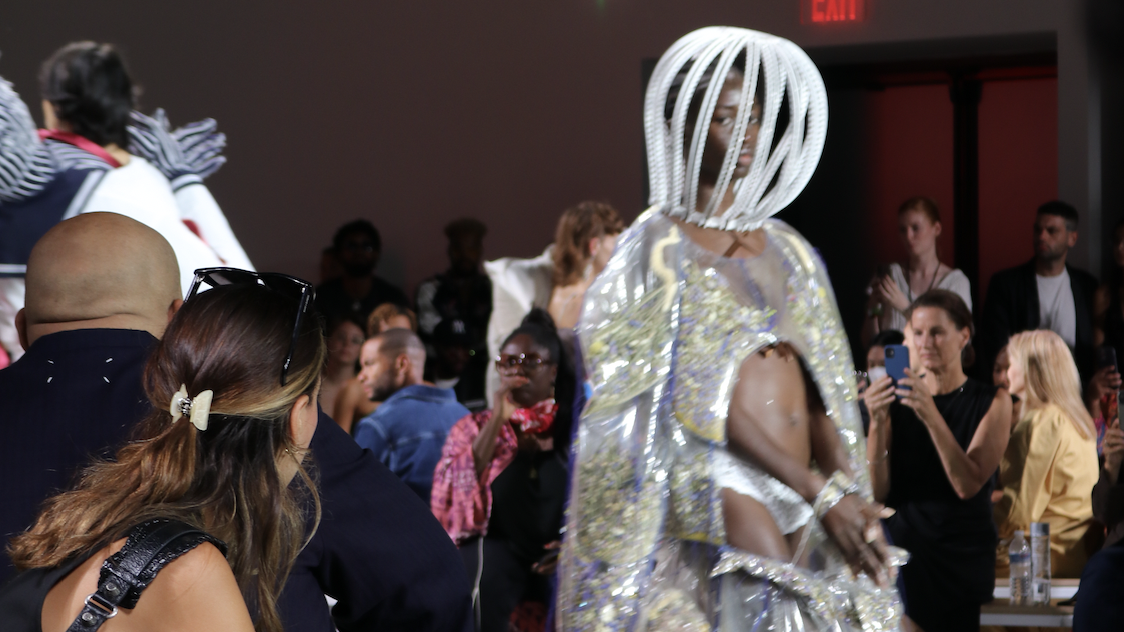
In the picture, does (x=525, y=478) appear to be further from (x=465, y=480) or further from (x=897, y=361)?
(x=897, y=361)

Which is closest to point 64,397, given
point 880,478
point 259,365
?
point 259,365

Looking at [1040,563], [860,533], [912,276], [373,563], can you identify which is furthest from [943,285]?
[373,563]

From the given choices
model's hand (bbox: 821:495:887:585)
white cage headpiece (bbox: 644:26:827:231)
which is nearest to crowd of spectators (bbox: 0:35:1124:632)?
model's hand (bbox: 821:495:887:585)

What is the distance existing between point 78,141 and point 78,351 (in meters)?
2.93

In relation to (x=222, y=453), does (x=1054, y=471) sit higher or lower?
lower

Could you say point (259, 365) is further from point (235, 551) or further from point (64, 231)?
point (64, 231)

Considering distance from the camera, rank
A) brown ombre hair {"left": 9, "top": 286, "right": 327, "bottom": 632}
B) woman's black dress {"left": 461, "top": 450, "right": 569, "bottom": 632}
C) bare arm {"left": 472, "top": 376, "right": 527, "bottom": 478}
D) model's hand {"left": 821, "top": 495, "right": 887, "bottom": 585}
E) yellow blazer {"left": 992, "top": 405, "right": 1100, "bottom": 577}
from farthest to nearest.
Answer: yellow blazer {"left": 992, "top": 405, "right": 1100, "bottom": 577} → bare arm {"left": 472, "top": 376, "right": 527, "bottom": 478} → woman's black dress {"left": 461, "top": 450, "right": 569, "bottom": 632} → model's hand {"left": 821, "top": 495, "right": 887, "bottom": 585} → brown ombre hair {"left": 9, "top": 286, "right": 327, "bottom": 632}

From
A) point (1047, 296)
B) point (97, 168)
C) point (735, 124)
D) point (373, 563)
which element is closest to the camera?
point (373, 563)

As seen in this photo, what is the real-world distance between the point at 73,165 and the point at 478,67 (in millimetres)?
1560

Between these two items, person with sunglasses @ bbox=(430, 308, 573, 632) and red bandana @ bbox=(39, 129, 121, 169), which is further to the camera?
red bandana @ bbox=(39, 129, 121, 169)

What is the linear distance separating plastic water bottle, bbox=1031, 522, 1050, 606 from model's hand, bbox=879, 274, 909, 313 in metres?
0.83

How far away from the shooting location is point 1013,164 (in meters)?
4.06

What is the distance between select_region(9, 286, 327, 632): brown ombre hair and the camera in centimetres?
105

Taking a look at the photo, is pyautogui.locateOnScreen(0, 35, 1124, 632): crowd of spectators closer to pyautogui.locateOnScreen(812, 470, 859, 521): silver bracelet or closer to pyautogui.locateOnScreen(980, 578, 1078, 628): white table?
pyautogui.locateOnScreen(980, 578, 1078, 628): white table
